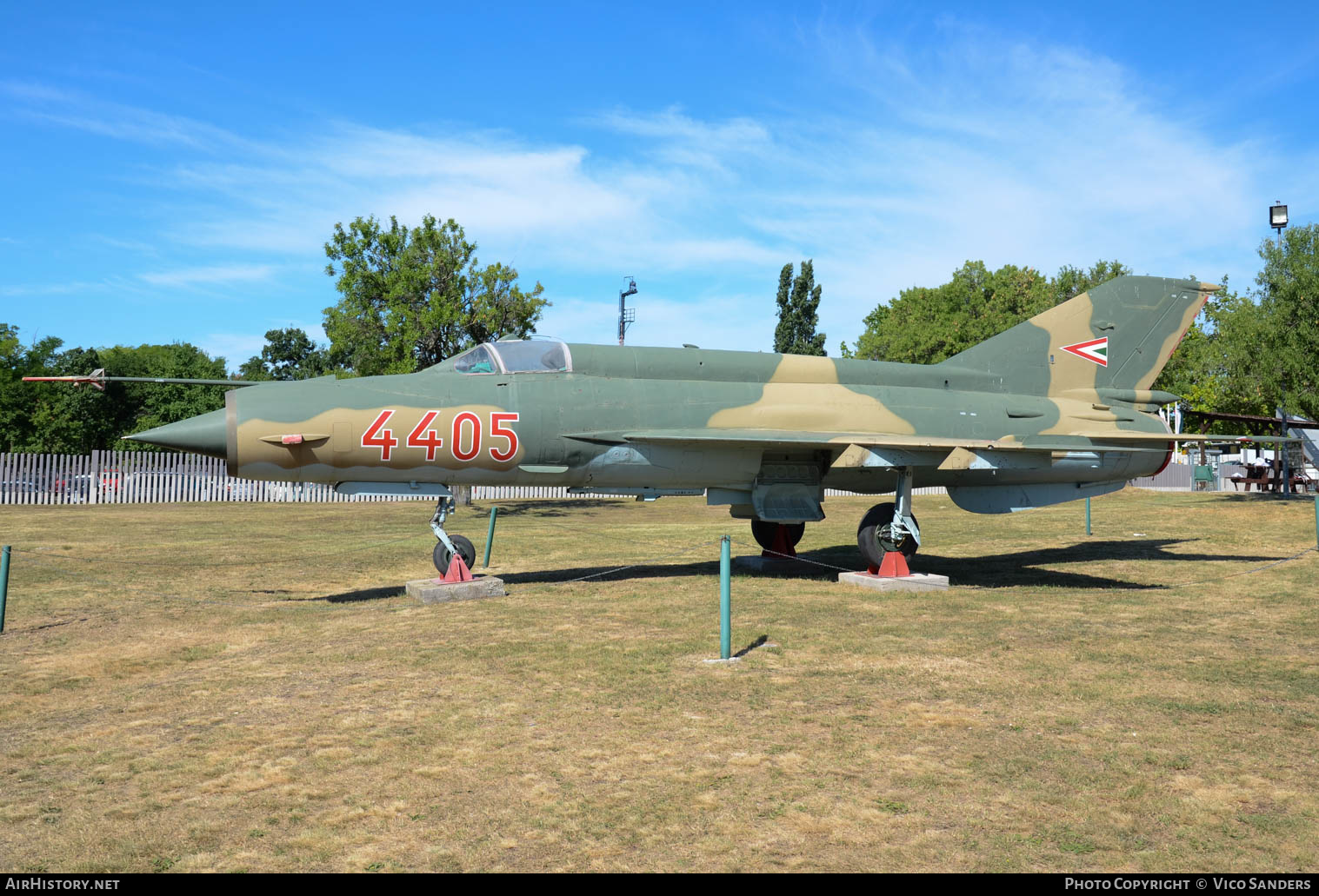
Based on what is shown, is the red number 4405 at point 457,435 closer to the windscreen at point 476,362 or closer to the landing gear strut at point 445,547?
the windscreen at point 476,362

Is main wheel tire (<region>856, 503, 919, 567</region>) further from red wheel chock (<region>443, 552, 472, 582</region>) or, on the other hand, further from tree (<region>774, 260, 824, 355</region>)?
tree (<region>774, 260, 824, 355</region>)

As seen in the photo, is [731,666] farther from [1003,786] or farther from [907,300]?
[907,300]

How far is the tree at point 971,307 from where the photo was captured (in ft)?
214

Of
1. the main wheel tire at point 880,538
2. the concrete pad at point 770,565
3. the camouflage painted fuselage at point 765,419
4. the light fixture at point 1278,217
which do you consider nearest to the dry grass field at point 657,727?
the main wheel tire at point 880,538

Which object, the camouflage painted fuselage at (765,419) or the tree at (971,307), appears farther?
the tree at (971,307)

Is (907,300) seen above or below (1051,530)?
above

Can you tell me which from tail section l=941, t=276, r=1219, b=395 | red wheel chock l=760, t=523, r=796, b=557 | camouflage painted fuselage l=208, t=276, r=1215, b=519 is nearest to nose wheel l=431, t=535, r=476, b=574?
camouflage painted fuselage l=208, t=276, r=1215, b=519

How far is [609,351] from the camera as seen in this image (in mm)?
13008

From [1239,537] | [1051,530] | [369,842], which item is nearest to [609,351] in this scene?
[369,842]

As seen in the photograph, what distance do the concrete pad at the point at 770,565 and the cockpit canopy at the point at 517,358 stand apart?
4.88 metres

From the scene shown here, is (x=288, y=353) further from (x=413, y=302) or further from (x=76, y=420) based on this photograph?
(x=413, y=302)

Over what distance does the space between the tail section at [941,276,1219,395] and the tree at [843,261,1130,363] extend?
4882cm

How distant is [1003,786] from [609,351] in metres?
9.06

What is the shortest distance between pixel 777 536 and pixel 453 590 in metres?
5.99
